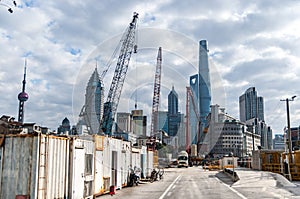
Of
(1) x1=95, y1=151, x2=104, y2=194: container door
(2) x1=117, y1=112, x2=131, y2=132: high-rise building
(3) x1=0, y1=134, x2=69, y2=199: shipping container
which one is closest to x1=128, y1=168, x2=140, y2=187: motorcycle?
(1) x1=95, y1=151, x2=104, y2=194: container door

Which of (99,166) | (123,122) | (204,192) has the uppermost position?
(123,122)

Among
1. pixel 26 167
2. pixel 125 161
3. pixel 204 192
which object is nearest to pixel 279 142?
pixel 125 161

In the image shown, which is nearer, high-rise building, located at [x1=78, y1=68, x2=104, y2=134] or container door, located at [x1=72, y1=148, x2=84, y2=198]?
container door, located at [x1=72, y1=148, x2=84, y2=198]

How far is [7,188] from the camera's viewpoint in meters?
14.0

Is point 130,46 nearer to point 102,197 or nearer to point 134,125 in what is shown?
point 134,125

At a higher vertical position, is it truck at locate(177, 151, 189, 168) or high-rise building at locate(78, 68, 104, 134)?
high-rise building at locate(78, 68, 104, 134)

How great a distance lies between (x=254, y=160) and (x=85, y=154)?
44525 millimetres

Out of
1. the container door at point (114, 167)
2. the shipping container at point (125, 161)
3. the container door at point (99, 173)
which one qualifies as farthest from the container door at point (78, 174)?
the shipping container at point (125, 161)

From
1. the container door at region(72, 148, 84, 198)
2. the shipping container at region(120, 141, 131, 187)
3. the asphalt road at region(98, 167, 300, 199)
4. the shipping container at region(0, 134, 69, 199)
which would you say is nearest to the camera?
the shipping container at region(0, 134, 69, 199)

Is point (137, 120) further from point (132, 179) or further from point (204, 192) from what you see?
point (204, 192)

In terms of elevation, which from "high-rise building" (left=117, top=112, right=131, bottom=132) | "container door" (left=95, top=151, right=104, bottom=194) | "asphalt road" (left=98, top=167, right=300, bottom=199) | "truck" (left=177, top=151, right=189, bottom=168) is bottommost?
"truck" (left=177, top=151, right=189, bottom=168)

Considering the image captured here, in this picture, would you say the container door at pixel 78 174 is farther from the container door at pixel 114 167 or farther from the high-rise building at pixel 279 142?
the high-rise building at pixel 279 142

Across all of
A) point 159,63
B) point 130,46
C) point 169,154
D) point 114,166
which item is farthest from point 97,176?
point 169,154

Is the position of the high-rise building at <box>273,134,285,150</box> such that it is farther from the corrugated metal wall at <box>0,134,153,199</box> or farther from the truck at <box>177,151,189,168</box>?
the corrugated metal wall at <box>0,134,153,199</box>
